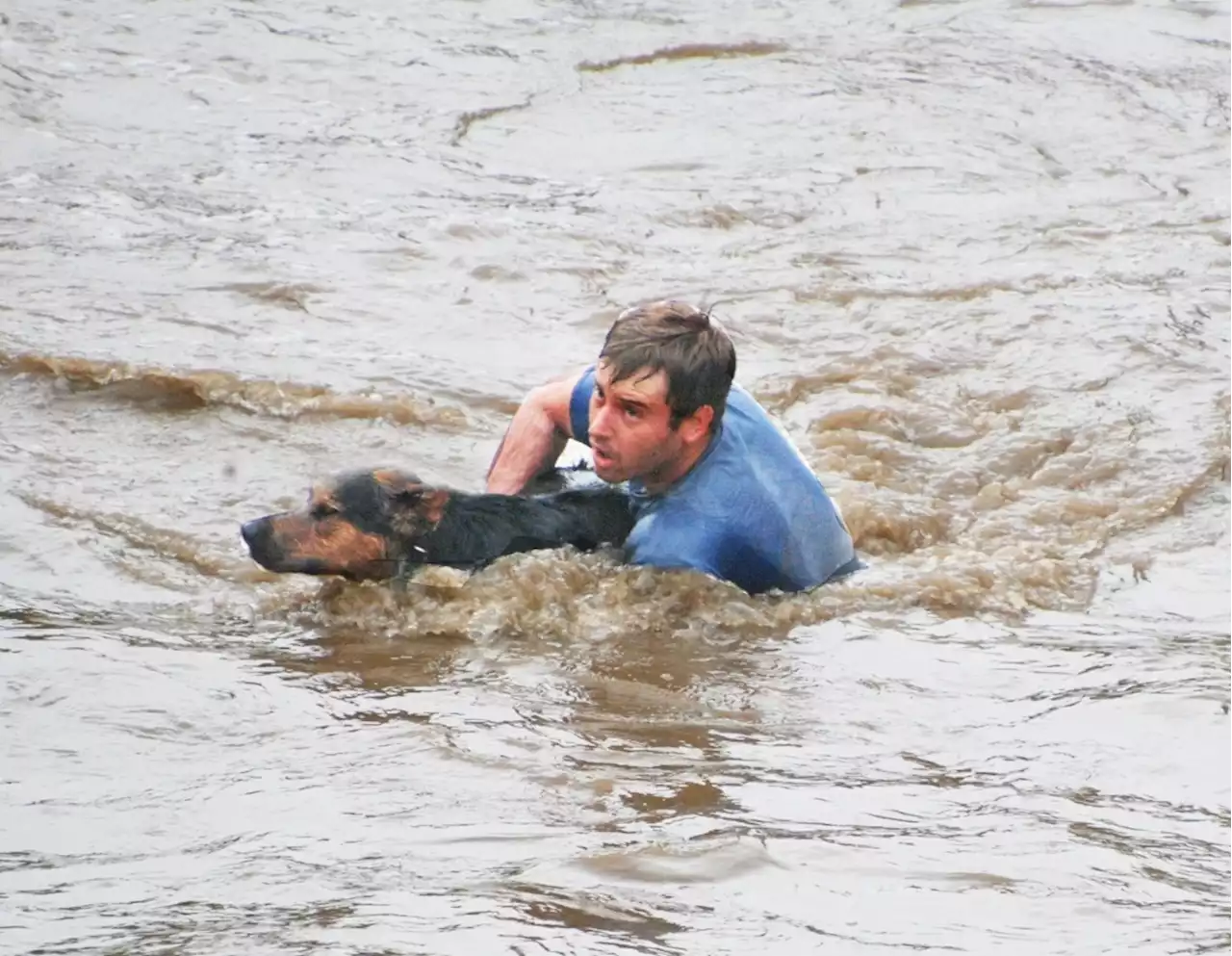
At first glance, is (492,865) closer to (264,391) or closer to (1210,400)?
Answer: (264,391)

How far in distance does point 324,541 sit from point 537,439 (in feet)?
3.81

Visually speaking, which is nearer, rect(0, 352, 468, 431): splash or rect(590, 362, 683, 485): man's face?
rect(590, 362, 683, 485): man's face

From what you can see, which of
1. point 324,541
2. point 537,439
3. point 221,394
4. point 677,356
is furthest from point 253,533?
point 221,394

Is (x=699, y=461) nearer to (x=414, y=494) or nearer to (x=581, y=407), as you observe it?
(x=581, y=407)

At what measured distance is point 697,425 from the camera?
6.25 m

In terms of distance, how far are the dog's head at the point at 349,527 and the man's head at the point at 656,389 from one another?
1.92 feet

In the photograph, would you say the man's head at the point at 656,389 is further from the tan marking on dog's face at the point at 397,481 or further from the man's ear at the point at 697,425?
the tan marking on dog's face at the point at 397,481

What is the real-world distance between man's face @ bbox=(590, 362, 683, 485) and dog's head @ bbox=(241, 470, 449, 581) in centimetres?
54

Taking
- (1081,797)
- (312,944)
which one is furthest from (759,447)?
(312,944)

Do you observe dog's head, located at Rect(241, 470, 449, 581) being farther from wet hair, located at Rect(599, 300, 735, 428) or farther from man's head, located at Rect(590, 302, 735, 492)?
wet hair, located at Rect(599, 300, 735, 428)

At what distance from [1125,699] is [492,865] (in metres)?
2.29

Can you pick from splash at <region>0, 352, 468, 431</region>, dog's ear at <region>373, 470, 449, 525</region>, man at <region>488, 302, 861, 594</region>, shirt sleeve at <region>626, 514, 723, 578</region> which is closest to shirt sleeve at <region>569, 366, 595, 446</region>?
man at <region>488, 302, 861, 594</region>

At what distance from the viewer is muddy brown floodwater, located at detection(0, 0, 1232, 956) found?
413 cm

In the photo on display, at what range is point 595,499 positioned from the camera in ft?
21.2
